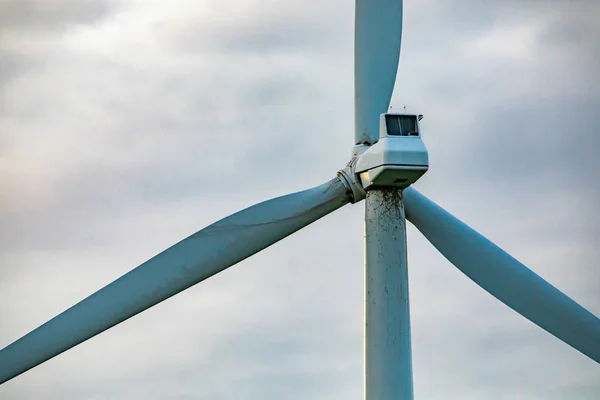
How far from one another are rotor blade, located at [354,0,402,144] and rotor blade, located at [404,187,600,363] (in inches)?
77.6

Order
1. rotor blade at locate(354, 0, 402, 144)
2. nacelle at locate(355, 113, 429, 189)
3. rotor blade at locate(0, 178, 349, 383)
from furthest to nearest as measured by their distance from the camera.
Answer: rotor blade at locate(354, 0, 402, 144)
rotor blade at locate(0, 178, 349, 383)
nacelle at locate(355, 113, 429, 189)

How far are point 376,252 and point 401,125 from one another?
114 inches

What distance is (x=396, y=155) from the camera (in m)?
28.2

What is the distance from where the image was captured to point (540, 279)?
31344 millimetres

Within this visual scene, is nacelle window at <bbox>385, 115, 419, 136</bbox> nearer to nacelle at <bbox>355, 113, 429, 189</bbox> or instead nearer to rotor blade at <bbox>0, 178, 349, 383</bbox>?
nacelle at <bbox>355, 113, 429, 189</bbox>

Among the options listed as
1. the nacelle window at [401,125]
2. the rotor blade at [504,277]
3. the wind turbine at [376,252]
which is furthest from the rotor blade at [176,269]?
the nacelle window at [401,125]

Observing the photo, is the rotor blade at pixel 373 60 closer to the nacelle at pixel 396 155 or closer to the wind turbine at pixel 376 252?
the wind turbine at pixel 376 252

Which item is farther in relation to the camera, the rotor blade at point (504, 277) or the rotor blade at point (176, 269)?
the rotor blade at point (504, 277)

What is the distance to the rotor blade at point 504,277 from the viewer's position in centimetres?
3100

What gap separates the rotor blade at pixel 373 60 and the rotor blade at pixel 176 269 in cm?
172

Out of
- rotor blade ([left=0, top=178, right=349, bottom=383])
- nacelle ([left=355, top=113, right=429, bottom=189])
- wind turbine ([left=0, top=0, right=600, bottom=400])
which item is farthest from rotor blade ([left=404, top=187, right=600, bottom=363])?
nacelle ([left=355, top=113, right=429, bottom=189])

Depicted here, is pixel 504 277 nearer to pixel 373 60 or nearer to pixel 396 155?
pixel 396 155

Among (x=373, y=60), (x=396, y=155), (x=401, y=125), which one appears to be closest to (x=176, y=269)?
(x=396, y=155)

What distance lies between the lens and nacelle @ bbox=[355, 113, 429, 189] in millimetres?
28172
